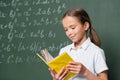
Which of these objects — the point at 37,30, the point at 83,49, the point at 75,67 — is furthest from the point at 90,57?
the point at 37,30

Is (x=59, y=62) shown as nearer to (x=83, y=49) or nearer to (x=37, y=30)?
(x=83, y=49)

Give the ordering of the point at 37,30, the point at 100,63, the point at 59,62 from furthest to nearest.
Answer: the point at 37,30
the point at 100,63
the point at 59,62

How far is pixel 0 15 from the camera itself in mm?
2396

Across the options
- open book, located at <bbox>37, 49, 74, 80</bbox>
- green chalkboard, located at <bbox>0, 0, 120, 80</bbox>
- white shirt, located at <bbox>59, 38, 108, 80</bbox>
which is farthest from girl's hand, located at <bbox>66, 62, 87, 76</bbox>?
green chalkboard, located at <bbox>0, 0, 120, 80</bbox>

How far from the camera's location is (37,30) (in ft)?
7.44

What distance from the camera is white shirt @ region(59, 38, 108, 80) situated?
170 centimetres

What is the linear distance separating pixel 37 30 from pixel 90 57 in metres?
0.67

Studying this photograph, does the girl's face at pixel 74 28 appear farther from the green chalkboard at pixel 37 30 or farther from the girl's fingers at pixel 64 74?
the green chalkboard at pixel 37 30

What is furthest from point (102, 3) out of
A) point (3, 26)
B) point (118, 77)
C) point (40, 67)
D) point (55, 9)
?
point (3, 26)

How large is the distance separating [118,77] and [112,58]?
0.44ft

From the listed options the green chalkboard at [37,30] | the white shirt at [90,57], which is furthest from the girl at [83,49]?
the green chalkboard at [37,30]

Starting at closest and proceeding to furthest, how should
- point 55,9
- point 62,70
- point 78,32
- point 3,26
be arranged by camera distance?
point 62,70
point 78,32
point 55,9
point 3,26

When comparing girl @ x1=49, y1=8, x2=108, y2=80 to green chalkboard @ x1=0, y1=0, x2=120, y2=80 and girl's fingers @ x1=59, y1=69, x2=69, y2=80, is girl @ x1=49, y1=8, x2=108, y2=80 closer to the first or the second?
girl's fingers @ x1=59, y1=69, x2=69, y2=80

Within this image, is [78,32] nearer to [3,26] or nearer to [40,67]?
[40,67]
